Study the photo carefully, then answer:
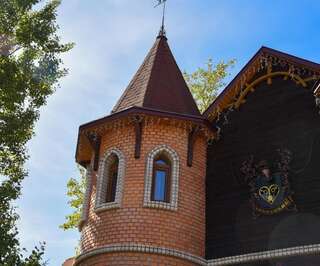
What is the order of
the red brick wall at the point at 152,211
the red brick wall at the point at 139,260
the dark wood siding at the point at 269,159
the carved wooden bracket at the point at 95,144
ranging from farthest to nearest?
1. the carved wooden bracket at the point at 95,144
2. the red brick wall at the point at 152,211
3. the red brick wall at the point at 139,260
4. the dark wood siding at the point at 269,159

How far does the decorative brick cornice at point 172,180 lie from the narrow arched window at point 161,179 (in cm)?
13

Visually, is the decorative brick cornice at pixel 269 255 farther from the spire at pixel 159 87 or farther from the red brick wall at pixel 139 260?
the spire at pixel 159 87

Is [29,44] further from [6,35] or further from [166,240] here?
[166,240]

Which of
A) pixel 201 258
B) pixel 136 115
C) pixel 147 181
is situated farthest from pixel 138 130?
pixel 201 258

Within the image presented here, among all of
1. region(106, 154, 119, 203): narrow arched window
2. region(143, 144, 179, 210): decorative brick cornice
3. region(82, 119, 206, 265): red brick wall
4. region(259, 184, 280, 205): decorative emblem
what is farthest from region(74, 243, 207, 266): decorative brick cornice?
region(259, 184, 280, 205): decorative emblem

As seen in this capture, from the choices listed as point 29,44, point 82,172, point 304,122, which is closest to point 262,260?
point 304,122

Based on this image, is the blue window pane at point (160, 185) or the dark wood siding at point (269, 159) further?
the blue window pane at point (160, 185)

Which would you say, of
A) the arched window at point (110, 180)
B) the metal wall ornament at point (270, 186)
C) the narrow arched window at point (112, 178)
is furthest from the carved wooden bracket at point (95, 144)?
the metal wall ornament at point (270, 186)

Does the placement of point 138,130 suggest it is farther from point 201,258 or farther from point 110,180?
point 201,258

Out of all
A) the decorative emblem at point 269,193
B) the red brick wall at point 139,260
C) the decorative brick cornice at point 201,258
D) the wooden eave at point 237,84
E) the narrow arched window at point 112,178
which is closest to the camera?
the decorative brick cornice at point 201,258

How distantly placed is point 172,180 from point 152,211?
0.93m

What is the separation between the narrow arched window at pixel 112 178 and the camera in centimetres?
1356

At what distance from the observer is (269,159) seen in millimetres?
12883

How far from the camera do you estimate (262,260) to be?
11.8 m
